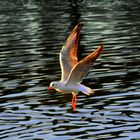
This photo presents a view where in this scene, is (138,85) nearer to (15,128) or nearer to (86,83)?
(86,83)

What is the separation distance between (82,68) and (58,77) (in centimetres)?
1289

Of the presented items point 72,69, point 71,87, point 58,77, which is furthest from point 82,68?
point 58,77

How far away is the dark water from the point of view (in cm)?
2081

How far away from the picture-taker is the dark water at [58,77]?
20.8 metres

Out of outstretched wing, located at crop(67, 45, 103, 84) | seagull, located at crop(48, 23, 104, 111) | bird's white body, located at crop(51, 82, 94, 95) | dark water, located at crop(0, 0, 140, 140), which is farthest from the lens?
dark water, located at crop(0, 0, 140, 140)

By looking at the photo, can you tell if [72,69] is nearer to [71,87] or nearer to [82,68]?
[82,68]

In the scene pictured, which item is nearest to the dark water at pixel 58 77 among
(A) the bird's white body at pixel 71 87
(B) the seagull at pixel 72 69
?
(A) the bird's white body at pixel 71 87

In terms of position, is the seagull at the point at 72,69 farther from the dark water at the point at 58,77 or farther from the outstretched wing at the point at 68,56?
the dark water at the point at 58,77

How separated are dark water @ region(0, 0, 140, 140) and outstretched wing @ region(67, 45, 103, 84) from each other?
232cm

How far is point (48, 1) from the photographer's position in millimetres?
85750

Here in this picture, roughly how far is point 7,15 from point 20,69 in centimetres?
3548

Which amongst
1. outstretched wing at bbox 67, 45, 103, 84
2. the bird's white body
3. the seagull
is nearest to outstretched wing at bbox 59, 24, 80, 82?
the seagull

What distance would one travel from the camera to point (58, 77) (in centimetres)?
3041

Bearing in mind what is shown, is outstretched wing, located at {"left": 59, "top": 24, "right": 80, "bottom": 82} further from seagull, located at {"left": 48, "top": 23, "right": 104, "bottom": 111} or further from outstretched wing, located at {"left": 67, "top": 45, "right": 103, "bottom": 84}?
outstretched wing, located at {"left": 67, "top": 45, "right": 103, "bottom": 84}
